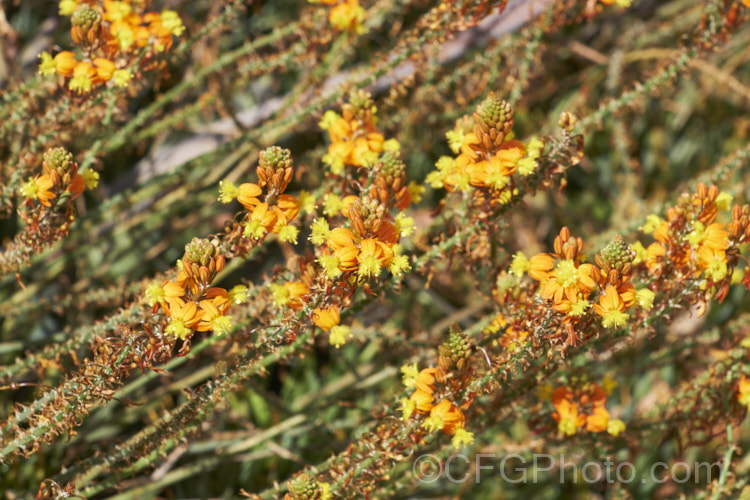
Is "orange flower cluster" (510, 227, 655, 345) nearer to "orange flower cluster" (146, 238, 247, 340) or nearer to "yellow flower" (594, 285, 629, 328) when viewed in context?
"yellow flower" (594, 285, 629, 328)

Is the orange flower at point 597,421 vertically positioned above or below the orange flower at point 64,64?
below

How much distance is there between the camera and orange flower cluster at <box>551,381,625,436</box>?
1.35 meters

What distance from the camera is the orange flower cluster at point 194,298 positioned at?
980 mm

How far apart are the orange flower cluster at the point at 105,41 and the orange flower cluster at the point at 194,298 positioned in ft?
1.54

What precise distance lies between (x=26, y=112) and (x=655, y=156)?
224cm

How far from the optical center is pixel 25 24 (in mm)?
2084

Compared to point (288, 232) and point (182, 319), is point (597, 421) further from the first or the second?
point (182, 319)

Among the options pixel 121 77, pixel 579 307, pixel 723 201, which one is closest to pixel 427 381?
pixel 579 307

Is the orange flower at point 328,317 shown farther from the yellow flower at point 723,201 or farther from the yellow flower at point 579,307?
the yellow flower at point 723,201

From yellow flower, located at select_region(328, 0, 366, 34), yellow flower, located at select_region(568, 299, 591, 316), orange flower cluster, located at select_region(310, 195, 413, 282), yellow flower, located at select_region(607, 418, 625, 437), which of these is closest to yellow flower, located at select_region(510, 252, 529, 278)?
yellow flower, located at select_region(568, 299, 591, 316)

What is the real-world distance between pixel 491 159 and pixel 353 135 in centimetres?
30

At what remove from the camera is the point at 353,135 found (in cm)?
128

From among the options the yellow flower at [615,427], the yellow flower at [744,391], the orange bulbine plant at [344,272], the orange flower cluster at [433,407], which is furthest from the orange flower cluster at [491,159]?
the yellow flower at [744,391]

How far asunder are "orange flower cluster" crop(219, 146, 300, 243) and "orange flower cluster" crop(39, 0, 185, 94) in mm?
395
